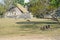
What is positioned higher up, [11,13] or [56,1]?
[56,1]

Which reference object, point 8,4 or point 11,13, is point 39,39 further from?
point 8,4

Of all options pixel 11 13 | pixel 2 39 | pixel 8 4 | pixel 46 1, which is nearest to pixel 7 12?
pixel 11 13

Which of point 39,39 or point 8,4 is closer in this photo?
point 39,39

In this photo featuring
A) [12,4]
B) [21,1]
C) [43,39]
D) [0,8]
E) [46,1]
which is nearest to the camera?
[43,39]

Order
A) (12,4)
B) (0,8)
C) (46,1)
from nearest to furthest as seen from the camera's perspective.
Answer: (46,1) < (0,8) < (12,4)

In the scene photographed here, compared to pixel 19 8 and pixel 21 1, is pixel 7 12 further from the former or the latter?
pixel 21 1

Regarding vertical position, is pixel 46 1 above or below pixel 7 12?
above

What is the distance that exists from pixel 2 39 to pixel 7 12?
69.4m

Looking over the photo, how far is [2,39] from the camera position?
59.6ft

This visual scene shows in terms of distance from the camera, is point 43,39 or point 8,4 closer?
point 43,39

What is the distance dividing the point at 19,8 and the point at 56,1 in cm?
5587

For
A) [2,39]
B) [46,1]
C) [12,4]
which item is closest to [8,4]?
[12,4]

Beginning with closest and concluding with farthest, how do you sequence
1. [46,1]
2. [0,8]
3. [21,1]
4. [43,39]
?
[43,39], [46,1], [0,8], [21,1]

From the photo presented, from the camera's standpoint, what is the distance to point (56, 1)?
34.7m
